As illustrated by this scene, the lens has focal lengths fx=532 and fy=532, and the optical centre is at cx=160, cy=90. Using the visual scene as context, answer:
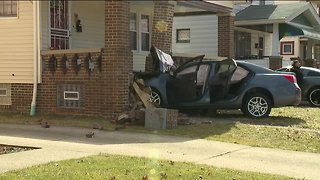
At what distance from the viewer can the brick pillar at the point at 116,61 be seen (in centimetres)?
1308

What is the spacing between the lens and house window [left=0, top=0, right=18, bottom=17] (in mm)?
14750

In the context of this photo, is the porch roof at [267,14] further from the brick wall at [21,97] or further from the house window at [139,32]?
the brick wall at [21,97]

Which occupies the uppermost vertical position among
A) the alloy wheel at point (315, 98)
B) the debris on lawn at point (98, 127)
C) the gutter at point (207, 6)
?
the gutter at point (207, 6)

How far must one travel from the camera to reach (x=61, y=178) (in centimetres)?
690

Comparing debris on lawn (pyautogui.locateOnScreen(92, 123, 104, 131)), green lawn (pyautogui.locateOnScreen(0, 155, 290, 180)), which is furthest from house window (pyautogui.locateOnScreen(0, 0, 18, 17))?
green lawn (pyautogui.locateOnScreen(0, 155, 290, 180))

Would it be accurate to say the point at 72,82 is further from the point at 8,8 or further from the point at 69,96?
the point at 8,8

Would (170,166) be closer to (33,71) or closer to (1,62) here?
(33,71)

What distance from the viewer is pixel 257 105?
13.5 metres

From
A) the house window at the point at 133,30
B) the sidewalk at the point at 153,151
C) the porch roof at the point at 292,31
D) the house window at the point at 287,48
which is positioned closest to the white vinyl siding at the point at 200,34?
the porch roof at the point at 292,31

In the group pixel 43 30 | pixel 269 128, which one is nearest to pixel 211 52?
pixel 43 30

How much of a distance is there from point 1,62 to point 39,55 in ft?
4.21

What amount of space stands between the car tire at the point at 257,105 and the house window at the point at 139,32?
706 cm

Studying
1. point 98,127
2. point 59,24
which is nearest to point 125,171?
point 98,127

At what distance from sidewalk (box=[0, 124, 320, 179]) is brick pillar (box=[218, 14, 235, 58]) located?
9589 mm
